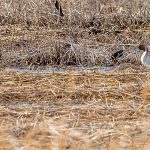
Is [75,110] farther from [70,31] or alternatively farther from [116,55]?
[70,31]

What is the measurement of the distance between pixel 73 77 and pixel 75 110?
2.39m

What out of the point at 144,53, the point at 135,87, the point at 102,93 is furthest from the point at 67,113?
the point at 144,53

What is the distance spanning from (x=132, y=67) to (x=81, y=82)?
1.97 meters

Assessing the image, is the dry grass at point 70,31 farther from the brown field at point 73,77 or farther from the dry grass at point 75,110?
the dry grass at point 75,110

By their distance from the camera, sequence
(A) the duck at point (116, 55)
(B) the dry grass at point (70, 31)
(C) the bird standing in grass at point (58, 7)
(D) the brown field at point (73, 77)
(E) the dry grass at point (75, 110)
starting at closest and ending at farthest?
(E) the dry grass at point (75, 110) → (D) the brown field at point (73, 77) → (B) the dry grass at point (70, 31) → (A) the duck at point (116, 55) → (C) the bird standing in grass at point (58, 7)

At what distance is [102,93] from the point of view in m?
9.20

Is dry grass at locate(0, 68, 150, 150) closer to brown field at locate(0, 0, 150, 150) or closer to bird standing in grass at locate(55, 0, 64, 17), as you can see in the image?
brown field at locate(0, 0, 150, 150)

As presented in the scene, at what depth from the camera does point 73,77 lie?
10.6 metres

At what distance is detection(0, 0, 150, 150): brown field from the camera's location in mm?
6469

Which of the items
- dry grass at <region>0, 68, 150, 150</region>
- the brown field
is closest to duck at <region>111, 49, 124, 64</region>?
the brown field

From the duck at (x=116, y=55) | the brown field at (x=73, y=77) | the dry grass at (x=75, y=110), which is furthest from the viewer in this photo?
the duck at (x=116, y=55)

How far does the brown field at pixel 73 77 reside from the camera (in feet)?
21.2

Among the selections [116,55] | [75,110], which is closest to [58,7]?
[116,55]

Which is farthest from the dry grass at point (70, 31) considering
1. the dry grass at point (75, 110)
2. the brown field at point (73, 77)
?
the dry grass at point (75, 110)
